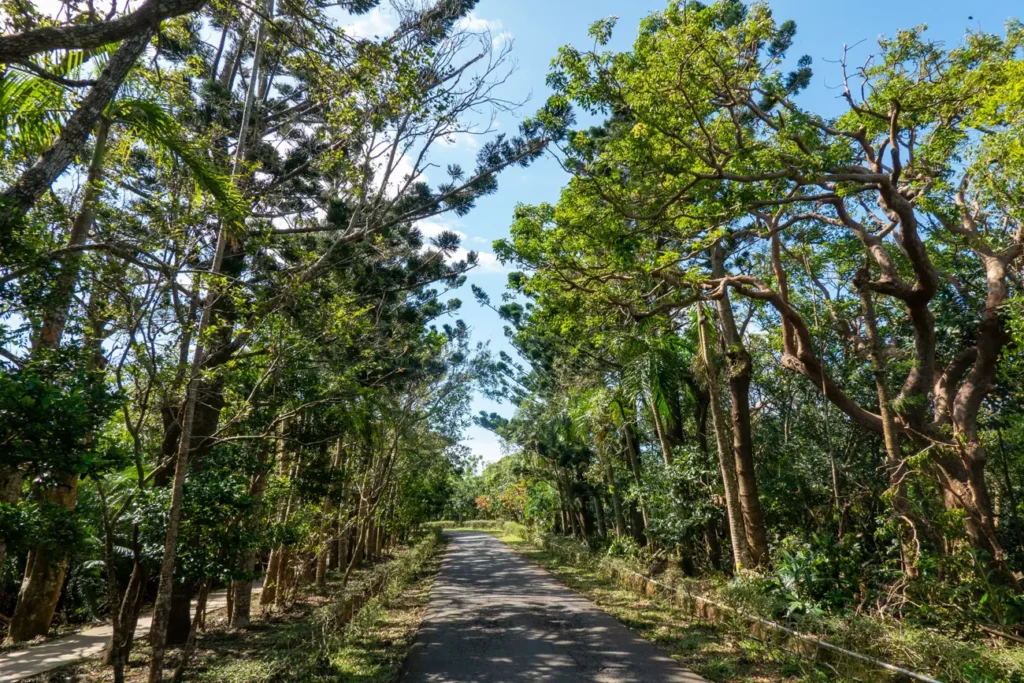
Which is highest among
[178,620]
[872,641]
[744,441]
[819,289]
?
[819,289]

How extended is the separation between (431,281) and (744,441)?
18.3 feet

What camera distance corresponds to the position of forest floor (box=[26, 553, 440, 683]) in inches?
209

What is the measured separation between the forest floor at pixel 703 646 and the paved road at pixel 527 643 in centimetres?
20

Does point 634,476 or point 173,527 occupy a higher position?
point 634,476

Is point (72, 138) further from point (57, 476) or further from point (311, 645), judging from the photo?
point (311, 645)

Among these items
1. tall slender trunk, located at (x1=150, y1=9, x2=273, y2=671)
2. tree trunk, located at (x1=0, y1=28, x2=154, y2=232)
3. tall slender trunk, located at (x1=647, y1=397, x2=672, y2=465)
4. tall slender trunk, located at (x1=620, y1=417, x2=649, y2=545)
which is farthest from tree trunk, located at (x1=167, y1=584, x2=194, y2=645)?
tall slender trunk, located at (x1=620, y1=417, x2=649, y2=545)

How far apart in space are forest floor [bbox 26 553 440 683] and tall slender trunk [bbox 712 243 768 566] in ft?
16.5

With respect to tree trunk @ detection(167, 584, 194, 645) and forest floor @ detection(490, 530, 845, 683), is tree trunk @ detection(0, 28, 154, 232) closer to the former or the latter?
tree trunk @ detection(167, 584, 194, 645)

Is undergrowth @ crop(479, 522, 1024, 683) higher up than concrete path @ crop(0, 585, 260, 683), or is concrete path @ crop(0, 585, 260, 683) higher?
undergrowth @ crop(479, 522, 1024, 683)

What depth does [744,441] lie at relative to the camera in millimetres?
8531

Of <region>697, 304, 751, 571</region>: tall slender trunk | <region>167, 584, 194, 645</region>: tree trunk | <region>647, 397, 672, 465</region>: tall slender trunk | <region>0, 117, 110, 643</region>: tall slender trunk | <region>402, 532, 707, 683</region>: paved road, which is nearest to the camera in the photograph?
<region>0, 117, 110, 643</region>: tall slender trunk

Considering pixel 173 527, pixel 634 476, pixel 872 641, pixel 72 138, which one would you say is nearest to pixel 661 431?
pixel 634 476

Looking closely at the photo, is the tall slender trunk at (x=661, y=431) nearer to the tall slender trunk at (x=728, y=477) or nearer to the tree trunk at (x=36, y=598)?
the tall slender trunk at (x=728, y=477)

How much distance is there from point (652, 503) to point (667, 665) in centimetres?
500
